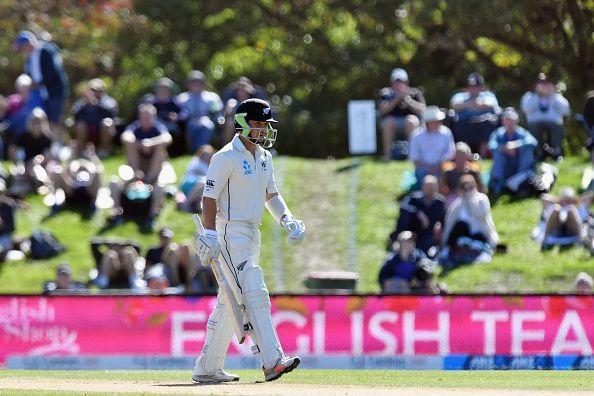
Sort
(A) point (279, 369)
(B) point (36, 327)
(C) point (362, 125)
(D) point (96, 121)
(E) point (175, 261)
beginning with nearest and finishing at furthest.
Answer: (A) point (279, 369) → (B) point (36, 327) → (E) point (175, 261) → (D) point (96, 121) → (C) point (362, 125)

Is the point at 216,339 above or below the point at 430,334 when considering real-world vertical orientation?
above

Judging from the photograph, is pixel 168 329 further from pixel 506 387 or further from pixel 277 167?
pixel 277 167

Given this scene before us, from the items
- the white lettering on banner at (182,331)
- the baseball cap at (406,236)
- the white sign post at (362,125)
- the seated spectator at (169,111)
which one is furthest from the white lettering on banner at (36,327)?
the white sign post at (362,125)

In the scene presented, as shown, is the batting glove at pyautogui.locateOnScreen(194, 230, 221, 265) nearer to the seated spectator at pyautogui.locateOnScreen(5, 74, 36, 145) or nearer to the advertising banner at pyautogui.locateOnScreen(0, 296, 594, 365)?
the advertising banner at pyautogui.locateOnScreen(0, 296, 594, 365)

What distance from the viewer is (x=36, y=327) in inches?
637

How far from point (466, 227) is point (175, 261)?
3916 millimetres

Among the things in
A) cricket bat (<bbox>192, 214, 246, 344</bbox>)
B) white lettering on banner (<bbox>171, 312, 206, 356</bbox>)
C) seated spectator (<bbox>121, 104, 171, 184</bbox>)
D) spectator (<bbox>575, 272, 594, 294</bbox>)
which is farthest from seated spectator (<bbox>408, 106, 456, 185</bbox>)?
cricket bat (<bbox>192, 214, 246, 344</bbox>)

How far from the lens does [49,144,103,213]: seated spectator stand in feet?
75.1

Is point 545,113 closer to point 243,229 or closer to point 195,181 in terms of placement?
point 195,181

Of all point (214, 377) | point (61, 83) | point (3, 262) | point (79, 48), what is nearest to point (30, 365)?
point (214, 377)

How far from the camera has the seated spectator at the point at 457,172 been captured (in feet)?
68.2

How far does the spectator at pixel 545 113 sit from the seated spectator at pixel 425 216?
303 cm

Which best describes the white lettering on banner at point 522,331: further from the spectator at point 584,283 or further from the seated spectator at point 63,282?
the seated spectator at point 63,282

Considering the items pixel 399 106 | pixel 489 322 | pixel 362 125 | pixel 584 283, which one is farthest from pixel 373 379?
pixel 362 125
